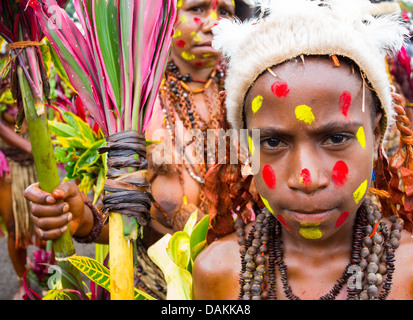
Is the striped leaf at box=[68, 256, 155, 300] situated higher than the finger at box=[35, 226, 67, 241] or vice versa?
the finger at box=[35, 226, 67, 241]

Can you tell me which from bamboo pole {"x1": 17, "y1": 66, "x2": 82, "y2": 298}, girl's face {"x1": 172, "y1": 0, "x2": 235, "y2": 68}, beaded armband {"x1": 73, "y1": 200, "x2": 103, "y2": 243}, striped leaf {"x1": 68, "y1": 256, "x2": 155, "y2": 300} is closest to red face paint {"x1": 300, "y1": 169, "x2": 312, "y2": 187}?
striped leaf {"x1": 68, "y1": 256, "x2": 155, "y2": 300}

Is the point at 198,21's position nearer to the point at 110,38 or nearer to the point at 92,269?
the point at 110,38

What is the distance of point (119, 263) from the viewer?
1028 millimetres

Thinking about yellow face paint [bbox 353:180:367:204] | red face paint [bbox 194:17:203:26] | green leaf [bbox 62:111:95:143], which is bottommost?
yellow face paint [bbox 353:180:367:204]

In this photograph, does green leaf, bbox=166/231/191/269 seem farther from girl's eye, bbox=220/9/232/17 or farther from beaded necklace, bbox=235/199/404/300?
girl's eye, bbox=220/9/232/17

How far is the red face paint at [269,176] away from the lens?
3.71 ft

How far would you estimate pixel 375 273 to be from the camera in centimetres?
115

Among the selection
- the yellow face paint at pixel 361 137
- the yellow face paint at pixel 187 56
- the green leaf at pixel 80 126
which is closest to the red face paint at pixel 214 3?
the yellow face paint at pixel 187 56

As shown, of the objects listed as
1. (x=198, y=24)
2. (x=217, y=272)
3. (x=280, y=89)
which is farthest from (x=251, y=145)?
(x=198, y=24)

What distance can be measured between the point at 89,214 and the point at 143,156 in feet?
2.20

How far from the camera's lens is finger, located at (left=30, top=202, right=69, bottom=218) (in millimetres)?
1324

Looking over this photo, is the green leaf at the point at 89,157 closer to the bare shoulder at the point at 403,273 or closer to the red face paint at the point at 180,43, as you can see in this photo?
the red face paint at the point at 180,43

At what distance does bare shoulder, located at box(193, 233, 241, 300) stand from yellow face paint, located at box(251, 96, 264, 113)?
1.46 feet

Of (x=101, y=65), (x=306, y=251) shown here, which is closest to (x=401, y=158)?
(x=306, y=251)
